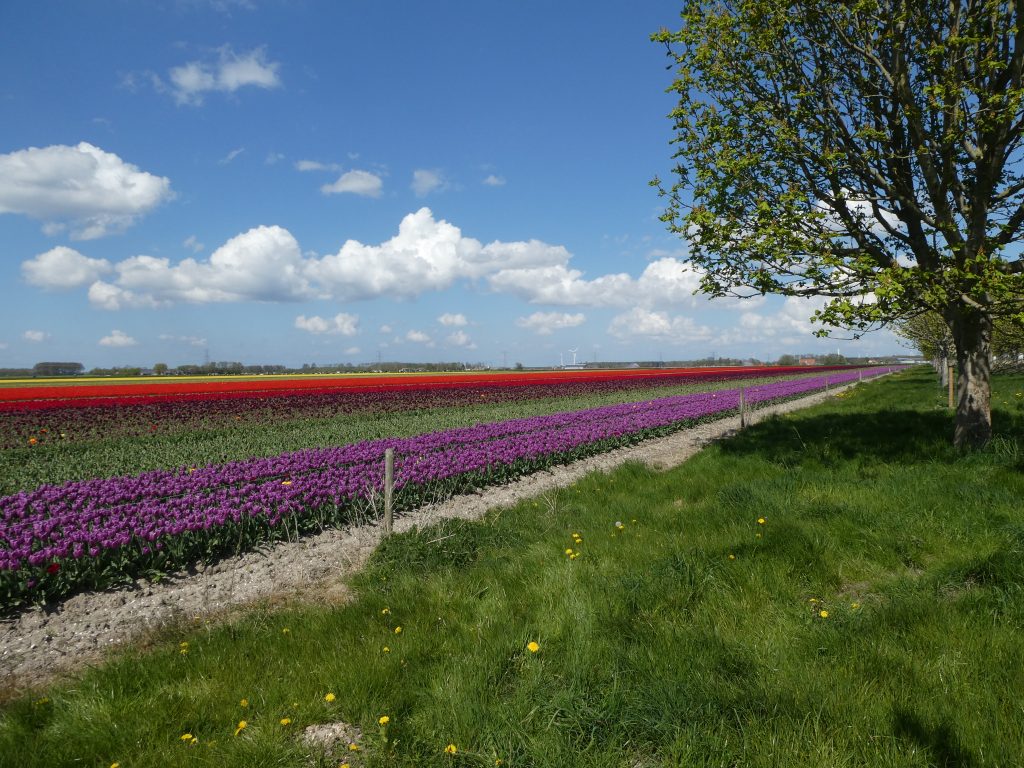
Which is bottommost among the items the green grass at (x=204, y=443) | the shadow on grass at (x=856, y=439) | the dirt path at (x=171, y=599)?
the dirt path at (x=171, y=599)

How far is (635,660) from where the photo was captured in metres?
3.44

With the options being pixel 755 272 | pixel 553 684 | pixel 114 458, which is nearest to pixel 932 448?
pixel 755 272

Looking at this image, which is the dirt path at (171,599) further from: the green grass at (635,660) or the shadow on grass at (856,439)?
the shadow on grass at (856,439)

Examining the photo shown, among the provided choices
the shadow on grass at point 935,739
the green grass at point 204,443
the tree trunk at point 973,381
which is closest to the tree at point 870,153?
the tree trunk at point 973,381

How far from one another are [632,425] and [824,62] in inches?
416

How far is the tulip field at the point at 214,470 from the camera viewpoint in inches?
243

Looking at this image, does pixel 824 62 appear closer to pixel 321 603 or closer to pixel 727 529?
Answer: pixel 727 529

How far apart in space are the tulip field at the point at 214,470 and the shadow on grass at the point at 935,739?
713 centimetres

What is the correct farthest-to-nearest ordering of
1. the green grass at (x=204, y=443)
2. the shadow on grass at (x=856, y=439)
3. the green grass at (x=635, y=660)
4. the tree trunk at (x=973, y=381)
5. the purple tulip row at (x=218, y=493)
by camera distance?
the green grass at (x=204, y=443) → the shadow on grass at (x=856, y=439) → the tree trunk at (x=973, y=381) → the purple tulip row at (x=218, y=493) → the green grass at (x=635, y=660)

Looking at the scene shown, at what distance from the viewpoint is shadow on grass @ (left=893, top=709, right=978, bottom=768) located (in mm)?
2442

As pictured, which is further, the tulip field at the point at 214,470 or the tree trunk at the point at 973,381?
the tree trunk at the point at 973,381

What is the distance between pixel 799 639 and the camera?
3.58 meters

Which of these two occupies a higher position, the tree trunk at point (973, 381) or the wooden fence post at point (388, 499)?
the tree trunk at point (973, 381)

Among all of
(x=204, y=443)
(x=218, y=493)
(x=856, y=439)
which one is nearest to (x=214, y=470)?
(x=218, y=493)
